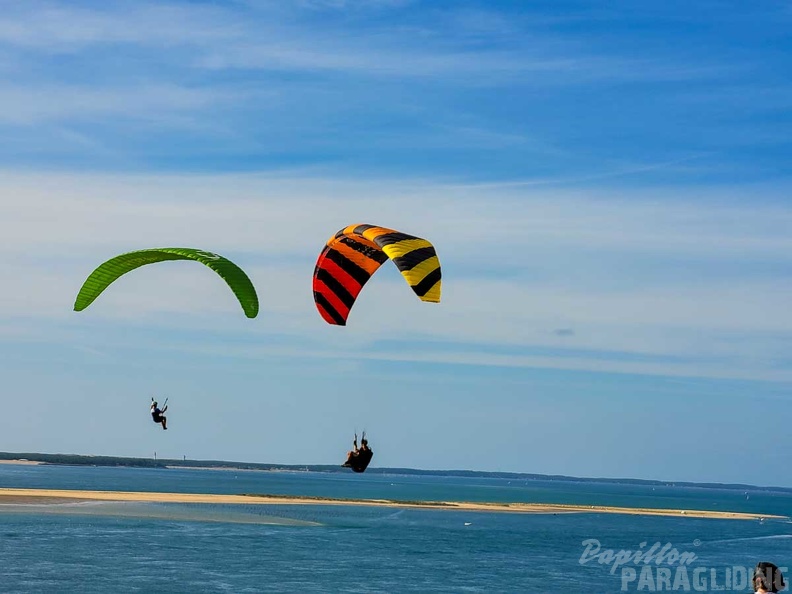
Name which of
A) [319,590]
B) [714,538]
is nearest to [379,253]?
[319,590]

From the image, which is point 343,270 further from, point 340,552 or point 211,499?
point 211,499

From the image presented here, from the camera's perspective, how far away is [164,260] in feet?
78.0

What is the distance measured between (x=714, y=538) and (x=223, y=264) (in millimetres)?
61804

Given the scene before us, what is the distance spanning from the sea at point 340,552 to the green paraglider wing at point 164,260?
47.6 feet

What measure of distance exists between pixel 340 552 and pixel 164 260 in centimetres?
3003

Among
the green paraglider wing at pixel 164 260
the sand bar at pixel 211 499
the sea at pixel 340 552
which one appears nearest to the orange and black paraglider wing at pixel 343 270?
the green paraglider wing at pixel 164 260

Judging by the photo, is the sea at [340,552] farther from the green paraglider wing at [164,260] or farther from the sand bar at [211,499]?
the green paraglider wing at [164,260]

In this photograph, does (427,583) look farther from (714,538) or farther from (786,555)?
(714,538)

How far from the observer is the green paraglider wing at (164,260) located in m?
22.6

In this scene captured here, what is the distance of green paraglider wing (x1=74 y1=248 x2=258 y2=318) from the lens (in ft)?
74.2

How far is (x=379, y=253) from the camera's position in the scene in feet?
79.0

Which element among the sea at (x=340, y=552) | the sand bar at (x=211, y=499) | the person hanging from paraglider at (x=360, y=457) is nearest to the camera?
the person hanging from paraglider at (x=360, y=457)

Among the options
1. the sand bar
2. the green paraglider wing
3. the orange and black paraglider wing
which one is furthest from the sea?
the orange and black paraglider wing

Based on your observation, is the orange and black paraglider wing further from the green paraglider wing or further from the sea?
the sea
